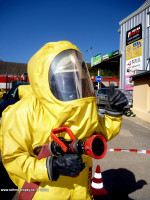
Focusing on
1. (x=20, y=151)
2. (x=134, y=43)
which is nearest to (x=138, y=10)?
(x=134, y=43)

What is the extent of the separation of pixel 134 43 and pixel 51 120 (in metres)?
15.0

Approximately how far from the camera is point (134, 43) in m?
14.2

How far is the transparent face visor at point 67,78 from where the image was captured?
4.12 feet

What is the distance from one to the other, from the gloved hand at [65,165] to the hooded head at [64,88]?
20cm

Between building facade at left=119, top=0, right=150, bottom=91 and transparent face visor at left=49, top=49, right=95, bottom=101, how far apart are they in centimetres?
1311

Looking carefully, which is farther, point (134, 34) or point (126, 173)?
point (134, 34)

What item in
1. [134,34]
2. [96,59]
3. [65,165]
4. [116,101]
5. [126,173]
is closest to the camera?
[65,165]

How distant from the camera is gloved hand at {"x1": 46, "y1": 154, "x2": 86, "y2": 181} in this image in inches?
42.2

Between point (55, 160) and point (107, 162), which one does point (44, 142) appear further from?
point (107, 162)

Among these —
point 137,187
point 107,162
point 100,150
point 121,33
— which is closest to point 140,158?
point 107,162

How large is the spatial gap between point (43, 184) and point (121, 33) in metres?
17.3

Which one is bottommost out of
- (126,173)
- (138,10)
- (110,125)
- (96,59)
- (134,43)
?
(126,173)

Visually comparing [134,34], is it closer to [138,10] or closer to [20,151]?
[138,10]

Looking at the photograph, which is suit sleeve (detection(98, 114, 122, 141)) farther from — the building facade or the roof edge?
the roof edge
